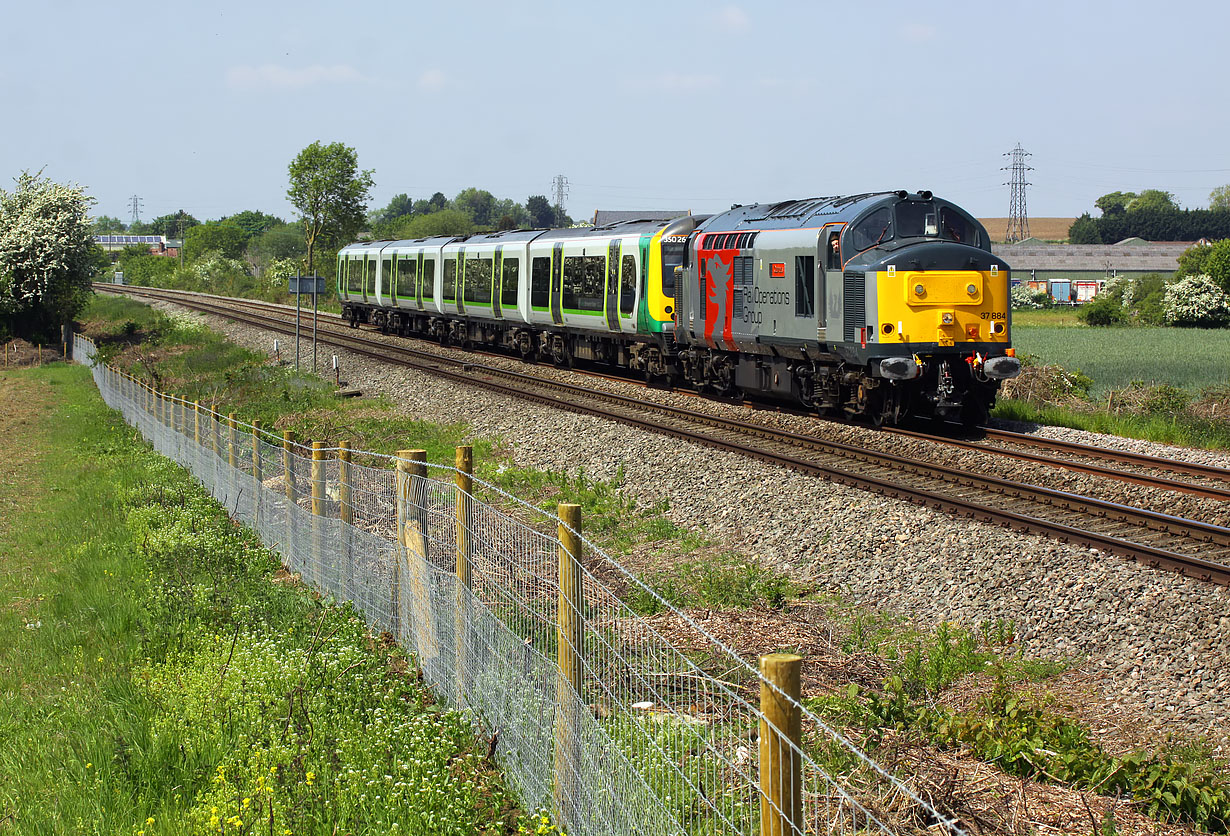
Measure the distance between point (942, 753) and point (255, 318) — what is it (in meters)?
47.8

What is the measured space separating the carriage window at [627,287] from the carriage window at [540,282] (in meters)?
3.80

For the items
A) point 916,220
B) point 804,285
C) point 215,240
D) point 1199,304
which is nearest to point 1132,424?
point 916,220

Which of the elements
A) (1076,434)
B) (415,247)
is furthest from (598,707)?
(415,247)

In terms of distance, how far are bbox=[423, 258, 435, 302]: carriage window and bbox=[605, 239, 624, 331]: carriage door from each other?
1239cm

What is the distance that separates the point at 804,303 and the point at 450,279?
19.3 metres

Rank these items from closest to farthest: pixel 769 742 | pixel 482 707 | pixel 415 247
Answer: pixel 769 742 < pixel 482 707 < pixel 415 247

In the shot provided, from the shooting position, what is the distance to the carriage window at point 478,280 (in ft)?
105

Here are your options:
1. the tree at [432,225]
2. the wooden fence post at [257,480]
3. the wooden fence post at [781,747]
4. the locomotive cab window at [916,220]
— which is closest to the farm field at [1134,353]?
the locomotive cab window at [916,220]

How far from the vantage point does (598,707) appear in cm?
588

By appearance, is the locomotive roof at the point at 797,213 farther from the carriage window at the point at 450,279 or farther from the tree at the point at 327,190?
the tree at the point at 327,190

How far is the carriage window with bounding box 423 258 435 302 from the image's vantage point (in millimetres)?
36594

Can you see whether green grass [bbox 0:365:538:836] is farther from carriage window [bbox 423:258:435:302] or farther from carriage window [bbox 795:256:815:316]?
carriage window [bbox 423:258:435:302]

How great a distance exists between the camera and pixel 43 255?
44.8m

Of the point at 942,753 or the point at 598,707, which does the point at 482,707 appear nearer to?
the point at 598,707
